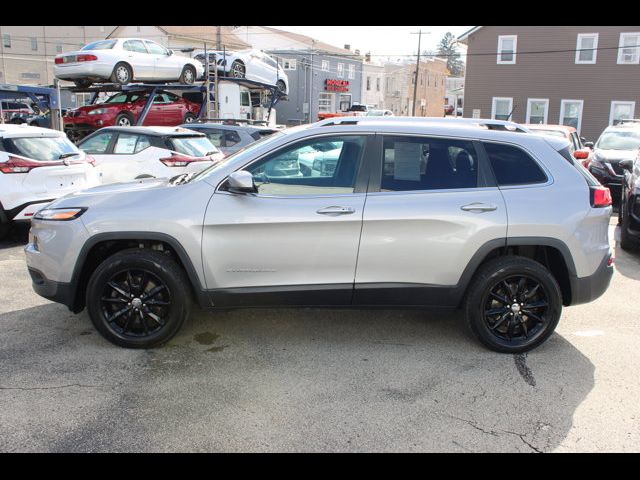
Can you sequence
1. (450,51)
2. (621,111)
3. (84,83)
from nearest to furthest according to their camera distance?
(84,83) → (621,111) → (450,51)

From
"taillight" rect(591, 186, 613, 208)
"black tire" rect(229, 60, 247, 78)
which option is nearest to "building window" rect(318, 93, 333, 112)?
"black tire" rect(229, 60, 247, 78)

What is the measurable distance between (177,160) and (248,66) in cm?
1562

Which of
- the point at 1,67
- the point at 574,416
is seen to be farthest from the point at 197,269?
the point at 1,67

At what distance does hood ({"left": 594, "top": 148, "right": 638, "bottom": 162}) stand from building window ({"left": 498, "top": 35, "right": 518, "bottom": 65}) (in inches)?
785

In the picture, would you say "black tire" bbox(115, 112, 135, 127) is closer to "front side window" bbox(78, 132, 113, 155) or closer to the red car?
the red car

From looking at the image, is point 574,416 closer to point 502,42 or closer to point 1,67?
point 502,42

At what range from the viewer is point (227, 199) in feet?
13.2

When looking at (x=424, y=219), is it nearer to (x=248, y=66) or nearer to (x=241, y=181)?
(x=241, y=181)

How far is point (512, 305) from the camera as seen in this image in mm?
4211

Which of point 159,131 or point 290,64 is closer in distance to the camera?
point 159,131

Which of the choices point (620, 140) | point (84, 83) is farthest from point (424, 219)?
point (84, 83)

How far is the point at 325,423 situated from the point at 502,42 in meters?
31.2

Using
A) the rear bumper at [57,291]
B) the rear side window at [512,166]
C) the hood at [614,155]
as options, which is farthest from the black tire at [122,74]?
the rear side window at [512,166]

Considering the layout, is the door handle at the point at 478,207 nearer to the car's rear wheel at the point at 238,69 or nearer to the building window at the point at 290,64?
the car's rear wheel at the point at 238,69
